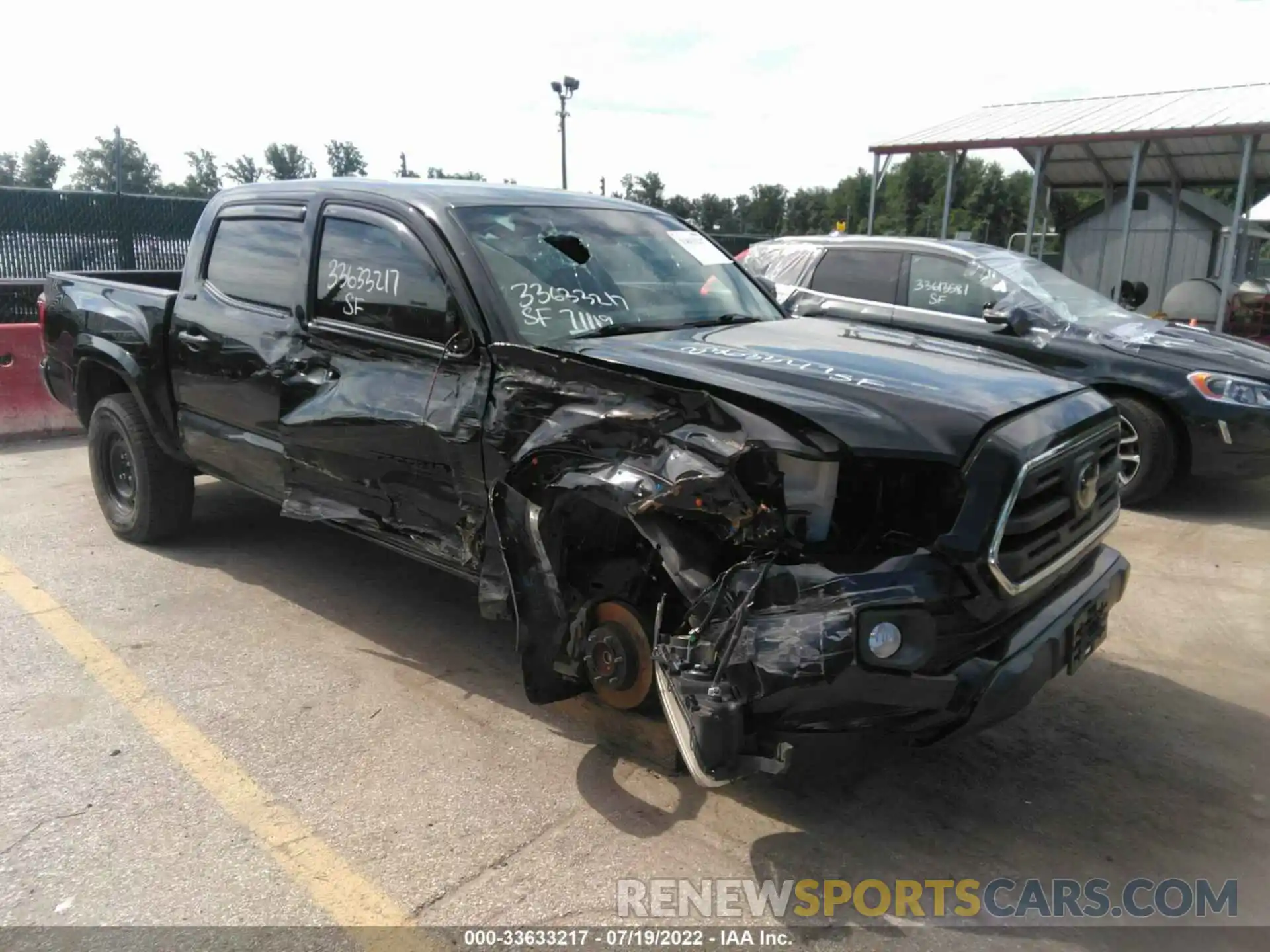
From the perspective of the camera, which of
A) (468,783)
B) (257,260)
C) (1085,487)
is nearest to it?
(1085,487)

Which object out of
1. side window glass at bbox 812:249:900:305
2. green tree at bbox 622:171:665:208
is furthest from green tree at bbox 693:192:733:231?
side window glass at bbox 812:249:900:305

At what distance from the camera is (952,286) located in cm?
718

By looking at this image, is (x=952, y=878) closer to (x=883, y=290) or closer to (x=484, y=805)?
(x=484, y=805)

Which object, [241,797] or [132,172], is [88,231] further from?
[132,172]

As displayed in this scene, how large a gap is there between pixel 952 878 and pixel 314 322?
3205 millimetres

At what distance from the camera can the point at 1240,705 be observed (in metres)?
3.78

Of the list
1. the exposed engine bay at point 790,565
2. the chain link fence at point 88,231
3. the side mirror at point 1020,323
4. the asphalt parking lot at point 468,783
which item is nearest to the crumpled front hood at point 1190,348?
the side mirror at point 1020,323

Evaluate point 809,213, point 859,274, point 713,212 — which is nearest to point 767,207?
point 809,213

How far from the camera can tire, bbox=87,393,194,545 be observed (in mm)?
5234

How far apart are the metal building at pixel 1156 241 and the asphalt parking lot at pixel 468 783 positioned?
44.5 feet

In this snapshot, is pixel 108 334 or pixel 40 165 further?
pixel 40 165

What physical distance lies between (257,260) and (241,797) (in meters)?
2.59

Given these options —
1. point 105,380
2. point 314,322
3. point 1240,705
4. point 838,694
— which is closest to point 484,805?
point 838,694

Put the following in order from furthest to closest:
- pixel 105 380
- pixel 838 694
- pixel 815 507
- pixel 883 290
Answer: pixel 883 290 < pixel 105 380 < pixel 815 507 < pixel 838 694
